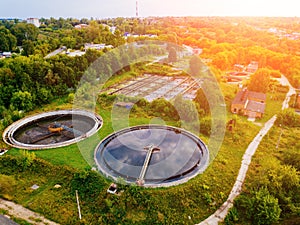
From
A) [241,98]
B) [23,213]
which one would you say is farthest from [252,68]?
[23,213]

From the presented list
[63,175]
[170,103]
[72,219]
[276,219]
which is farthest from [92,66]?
[276,219]

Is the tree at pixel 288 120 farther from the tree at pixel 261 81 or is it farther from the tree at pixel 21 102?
the tree at pixel 21 102

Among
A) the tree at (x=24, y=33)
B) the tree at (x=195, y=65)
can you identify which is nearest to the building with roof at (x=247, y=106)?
the tree at (x=195, y=65)

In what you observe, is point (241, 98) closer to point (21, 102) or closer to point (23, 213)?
point (23, 213)

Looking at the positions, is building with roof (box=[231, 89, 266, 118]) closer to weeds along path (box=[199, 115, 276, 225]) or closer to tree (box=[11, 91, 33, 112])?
weeds along path (box=[199, 115, 276, 225])

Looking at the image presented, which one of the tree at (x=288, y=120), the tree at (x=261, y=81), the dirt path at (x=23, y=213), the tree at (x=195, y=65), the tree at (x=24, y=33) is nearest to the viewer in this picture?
the dirt path at (x=23, y=213)

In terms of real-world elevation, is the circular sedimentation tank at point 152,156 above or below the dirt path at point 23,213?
above

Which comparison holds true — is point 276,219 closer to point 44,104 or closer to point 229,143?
point 229,143
